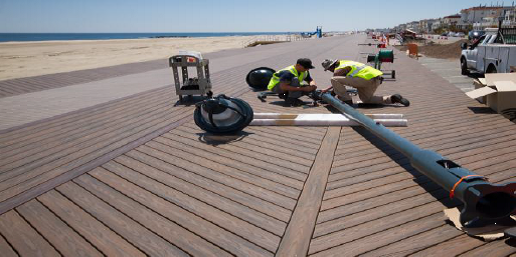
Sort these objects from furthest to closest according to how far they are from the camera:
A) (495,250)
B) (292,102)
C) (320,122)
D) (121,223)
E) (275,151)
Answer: (292,102) → (320,122) → (275,151) → (121,223) → (495,250)

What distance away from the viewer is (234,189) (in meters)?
3.22

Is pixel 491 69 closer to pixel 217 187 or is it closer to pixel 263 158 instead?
pixel 263 158

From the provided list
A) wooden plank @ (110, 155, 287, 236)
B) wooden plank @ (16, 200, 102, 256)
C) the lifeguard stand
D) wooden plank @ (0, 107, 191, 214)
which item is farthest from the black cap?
wooden plank @ (16, 200, 102, 256)

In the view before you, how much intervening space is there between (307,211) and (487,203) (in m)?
1.54

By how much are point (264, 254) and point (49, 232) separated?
1.91 m

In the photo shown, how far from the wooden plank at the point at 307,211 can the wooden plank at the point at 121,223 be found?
33.0 inches

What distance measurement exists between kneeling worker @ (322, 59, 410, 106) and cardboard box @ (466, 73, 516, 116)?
4.72 ft

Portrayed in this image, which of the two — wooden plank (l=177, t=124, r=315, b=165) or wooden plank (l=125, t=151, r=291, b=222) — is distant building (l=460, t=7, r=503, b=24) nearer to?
wooden plank (l=177, t=124, r=315, b=165)

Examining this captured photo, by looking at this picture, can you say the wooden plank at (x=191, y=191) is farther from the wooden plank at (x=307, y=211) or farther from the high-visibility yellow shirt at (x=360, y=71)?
the high-visibility yellow shirt at (x=360, y=71)

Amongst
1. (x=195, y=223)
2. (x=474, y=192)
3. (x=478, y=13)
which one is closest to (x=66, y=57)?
(x=195, y=223)

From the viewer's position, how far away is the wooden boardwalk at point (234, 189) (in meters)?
2.42

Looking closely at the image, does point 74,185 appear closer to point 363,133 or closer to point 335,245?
point 335,245

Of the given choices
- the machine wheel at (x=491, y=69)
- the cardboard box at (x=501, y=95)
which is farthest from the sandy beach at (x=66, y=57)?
the machine wheel at (x=491, y=69)

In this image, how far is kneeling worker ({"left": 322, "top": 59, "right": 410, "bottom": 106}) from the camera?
241 inches
